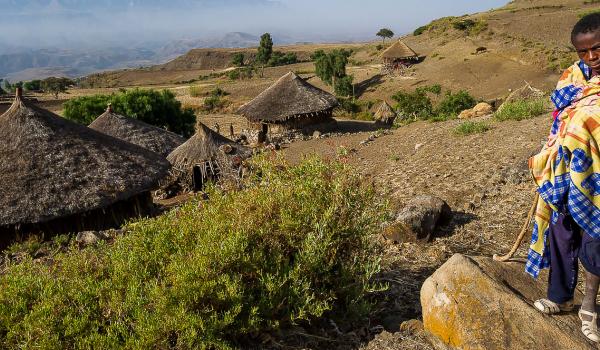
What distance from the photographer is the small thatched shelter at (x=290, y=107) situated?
2445 centimetres

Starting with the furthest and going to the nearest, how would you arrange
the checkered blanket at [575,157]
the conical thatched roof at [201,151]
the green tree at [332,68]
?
the green tree at [332,68], the conical thatched roof at [201,151], the checkered blanket at [575,157]

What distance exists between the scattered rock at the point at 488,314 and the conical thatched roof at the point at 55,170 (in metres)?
9.52

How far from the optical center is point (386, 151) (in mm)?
15992

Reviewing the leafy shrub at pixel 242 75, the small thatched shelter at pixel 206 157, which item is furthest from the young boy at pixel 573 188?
the leafy shrub at pixel 242 75

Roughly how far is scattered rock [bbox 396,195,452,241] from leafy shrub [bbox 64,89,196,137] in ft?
70.4

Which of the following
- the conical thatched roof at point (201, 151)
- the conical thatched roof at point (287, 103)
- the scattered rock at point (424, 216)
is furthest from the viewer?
the conical thatched roof at point (287, 103)

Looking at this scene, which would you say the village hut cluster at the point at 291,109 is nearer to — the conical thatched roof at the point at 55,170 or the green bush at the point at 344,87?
the conical thatched roof at the point at 55,170

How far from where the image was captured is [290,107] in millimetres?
24562

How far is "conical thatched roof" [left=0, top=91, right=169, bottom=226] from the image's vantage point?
33.5 ft

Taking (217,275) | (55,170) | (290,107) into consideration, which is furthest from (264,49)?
(217,275)

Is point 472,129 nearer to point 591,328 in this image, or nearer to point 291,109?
point 591,328

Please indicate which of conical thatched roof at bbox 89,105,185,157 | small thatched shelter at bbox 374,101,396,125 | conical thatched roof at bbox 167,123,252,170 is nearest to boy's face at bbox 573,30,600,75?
conical thatched roof at bbox 167,123,252,170

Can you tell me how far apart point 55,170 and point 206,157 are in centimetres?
635

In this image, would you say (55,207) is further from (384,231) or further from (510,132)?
(510,132)
